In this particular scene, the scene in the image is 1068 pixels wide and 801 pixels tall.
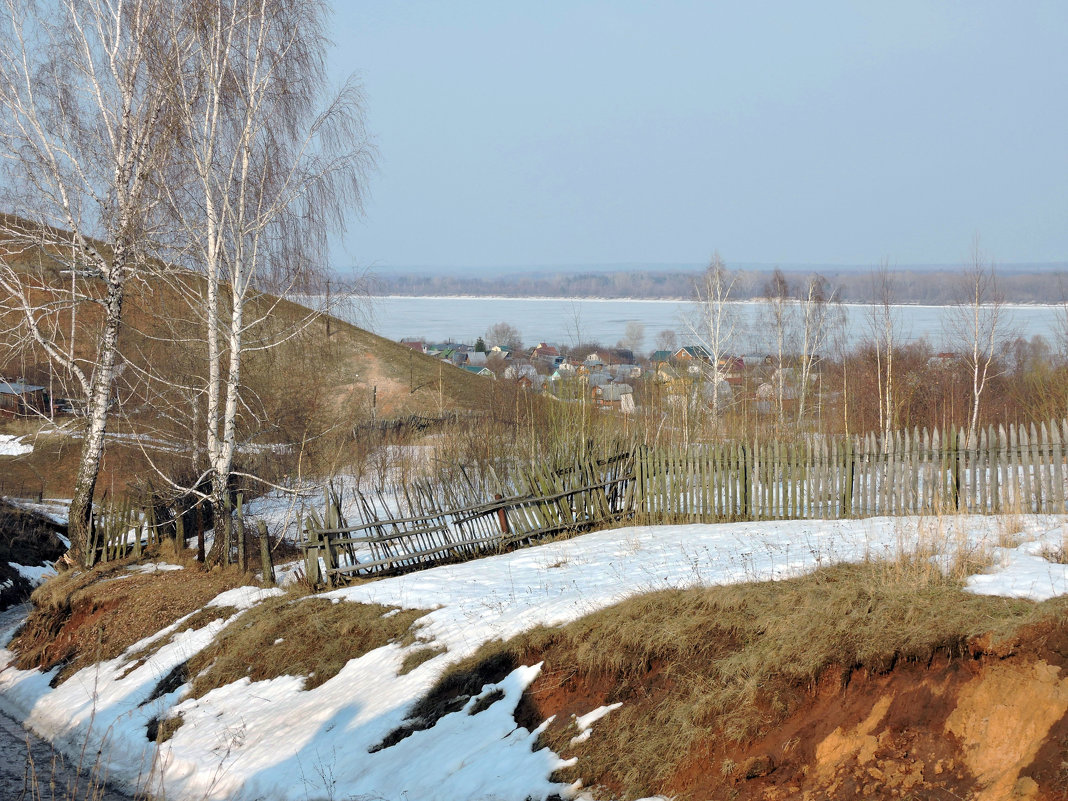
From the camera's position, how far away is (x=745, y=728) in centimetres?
516

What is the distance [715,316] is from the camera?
2856 cm

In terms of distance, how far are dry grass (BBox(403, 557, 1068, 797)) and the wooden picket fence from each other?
4.74 metres

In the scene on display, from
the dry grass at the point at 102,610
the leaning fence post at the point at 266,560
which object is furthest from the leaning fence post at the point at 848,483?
the dry grass at the point at 102,610

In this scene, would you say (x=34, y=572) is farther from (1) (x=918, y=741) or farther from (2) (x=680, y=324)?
(2) (x=680, y=324)

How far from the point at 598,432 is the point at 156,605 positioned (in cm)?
929

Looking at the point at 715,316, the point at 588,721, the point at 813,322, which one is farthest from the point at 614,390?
the point at 588,721

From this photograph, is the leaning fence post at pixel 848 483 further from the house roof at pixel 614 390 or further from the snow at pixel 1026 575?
the house roof at pixel 614 390

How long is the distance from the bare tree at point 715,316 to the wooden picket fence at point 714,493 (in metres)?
12.0

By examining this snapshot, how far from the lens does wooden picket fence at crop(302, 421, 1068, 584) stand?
11375 millimetres

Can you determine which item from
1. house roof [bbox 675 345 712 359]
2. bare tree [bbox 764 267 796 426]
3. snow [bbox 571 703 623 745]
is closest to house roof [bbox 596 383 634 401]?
house roof [bbox 675 345 712 359]

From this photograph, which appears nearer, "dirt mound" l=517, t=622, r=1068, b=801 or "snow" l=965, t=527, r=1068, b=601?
"dirt mound" l=517, t=622, r=1068, b=801

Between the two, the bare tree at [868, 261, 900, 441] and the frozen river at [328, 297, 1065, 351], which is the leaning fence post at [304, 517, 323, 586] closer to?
the frozen river at [328, 297, 1065, 351]

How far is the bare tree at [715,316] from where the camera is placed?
27.2 m

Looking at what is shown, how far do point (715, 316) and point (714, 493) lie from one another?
51.0 feet
